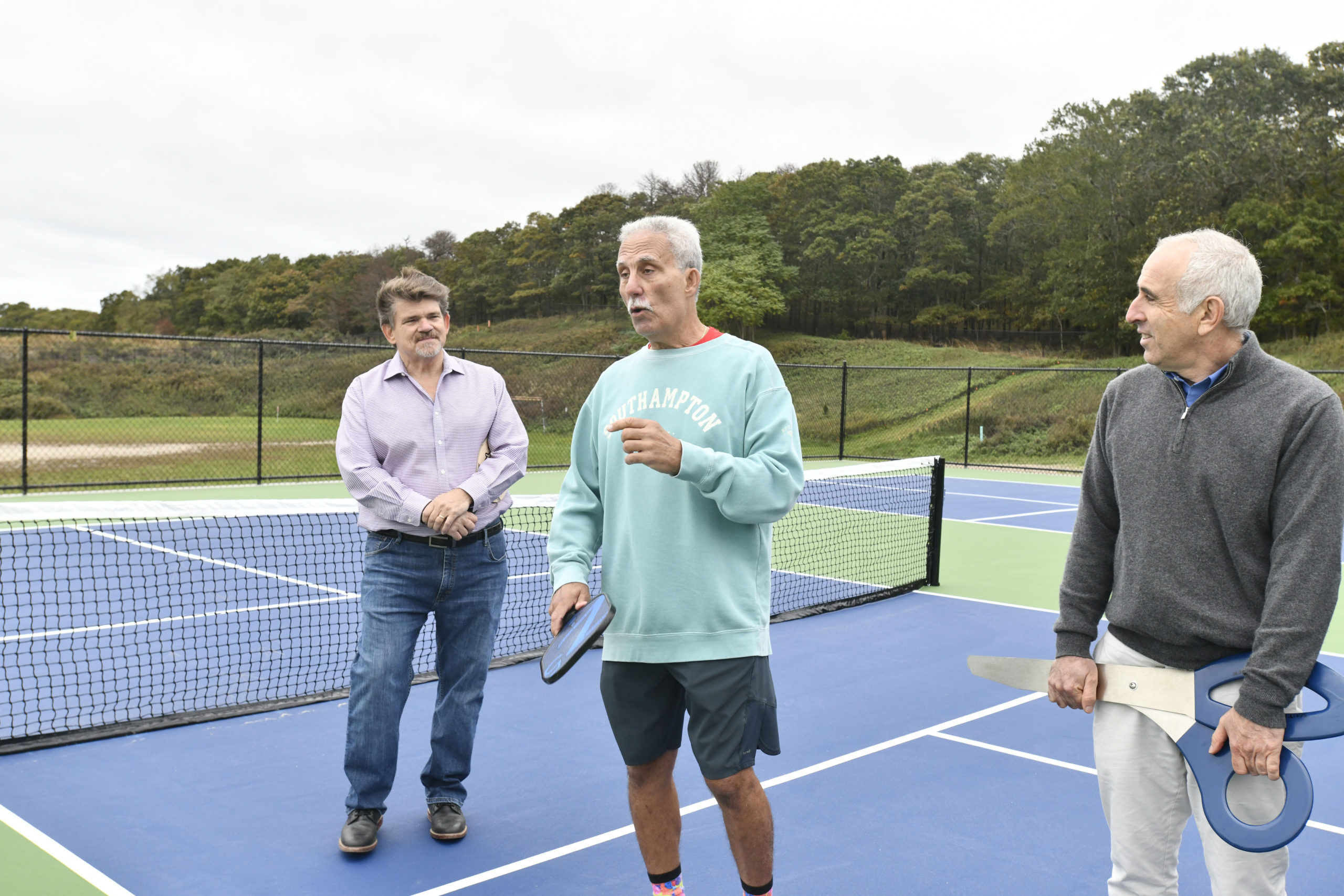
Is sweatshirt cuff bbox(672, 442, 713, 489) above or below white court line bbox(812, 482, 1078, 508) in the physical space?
above

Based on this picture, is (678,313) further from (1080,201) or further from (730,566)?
(1080,201)

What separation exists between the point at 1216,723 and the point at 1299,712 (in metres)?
0.15

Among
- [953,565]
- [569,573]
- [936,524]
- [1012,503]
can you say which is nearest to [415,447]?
[569,573]

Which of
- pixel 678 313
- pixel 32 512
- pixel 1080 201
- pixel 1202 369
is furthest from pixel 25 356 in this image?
pixel 1080 201

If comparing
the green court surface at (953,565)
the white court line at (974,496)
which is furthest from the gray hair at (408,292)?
the white court line at (974,496)

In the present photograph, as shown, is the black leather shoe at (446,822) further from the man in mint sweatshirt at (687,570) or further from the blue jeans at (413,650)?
the man in mint sweatshirt at (687,570)

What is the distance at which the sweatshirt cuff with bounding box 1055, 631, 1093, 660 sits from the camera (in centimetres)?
241

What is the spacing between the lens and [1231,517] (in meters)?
2.09

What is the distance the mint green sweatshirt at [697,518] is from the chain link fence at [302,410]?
51.2ft

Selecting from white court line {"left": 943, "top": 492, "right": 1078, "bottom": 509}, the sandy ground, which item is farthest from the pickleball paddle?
the sandy ground

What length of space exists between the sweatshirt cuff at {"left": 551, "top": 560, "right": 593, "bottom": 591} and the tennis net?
1567mm

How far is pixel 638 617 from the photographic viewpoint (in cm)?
253

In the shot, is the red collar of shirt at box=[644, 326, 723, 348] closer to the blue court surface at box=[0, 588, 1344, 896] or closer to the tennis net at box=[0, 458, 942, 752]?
the blue court surface at box=[0, 588, 1344, 896]

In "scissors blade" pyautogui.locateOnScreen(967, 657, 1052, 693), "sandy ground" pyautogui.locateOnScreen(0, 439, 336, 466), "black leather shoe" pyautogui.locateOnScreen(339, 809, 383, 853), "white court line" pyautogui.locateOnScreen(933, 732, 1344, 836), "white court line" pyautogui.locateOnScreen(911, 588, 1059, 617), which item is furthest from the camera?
"sandy ground" pyautogui.locateOnScreen(0, 439, 336, 466)
